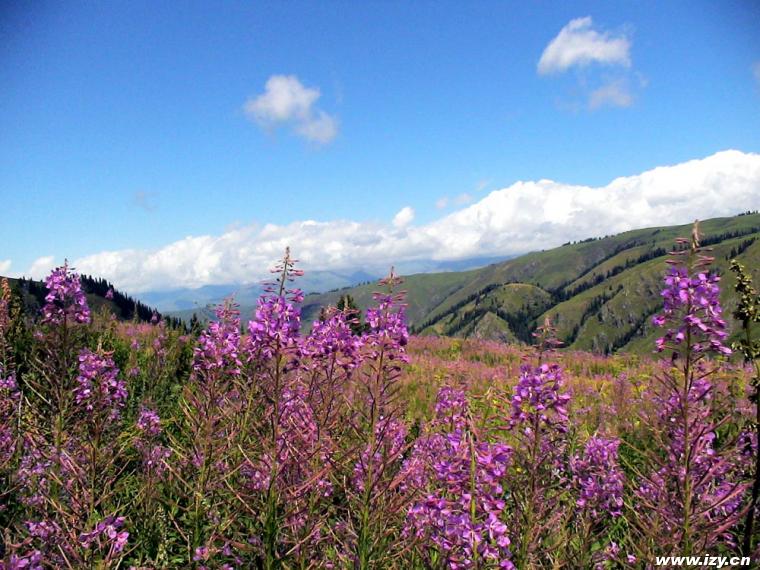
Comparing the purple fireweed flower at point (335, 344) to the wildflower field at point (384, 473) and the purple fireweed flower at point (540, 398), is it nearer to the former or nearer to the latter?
the wildflower field at point (384, 473)

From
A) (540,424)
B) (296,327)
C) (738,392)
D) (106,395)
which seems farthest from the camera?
(738,392)

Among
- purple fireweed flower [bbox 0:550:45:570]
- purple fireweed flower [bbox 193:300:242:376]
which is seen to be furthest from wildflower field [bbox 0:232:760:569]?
purple fireweed flower [bbox 193:300:242:376]

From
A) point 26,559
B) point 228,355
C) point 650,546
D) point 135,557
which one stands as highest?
point 228,355

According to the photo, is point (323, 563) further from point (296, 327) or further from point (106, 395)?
point (106, 395)

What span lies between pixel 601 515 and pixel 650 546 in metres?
0.94

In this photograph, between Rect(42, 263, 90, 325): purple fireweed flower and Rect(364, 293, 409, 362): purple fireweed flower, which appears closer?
Rect(364, 293, 409, 362): purple fireweed flower

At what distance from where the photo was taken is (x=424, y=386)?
13.4 m

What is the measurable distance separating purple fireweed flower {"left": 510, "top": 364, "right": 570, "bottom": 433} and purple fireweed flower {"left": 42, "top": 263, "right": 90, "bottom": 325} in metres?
4.70

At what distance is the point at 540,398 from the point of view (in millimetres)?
3229

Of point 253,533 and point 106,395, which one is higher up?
point 106,395

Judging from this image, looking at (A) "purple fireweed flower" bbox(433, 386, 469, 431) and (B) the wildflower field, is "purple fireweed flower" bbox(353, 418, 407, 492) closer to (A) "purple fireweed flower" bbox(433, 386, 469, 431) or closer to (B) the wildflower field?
(B) the wildflower field

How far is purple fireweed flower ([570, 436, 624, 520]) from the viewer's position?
4.22 m

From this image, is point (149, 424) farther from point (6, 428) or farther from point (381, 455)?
point (381, 455)

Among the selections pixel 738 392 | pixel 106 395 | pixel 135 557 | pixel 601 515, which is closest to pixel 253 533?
pixel 135 557
